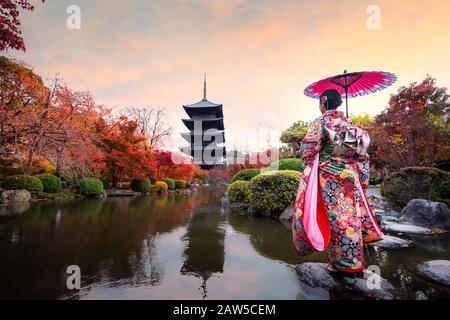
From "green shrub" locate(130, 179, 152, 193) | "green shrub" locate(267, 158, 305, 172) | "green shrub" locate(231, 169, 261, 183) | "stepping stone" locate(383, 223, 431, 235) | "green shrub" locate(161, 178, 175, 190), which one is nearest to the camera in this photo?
"stepping stone" locate(383, 223, 431, 235)

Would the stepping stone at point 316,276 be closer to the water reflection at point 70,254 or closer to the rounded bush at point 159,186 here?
the water reflection at point 70,254

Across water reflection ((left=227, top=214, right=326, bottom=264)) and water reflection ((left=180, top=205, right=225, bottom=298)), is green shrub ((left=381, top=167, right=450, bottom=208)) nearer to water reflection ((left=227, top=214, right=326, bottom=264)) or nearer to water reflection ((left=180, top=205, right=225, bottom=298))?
water reflection ((left=227, top=214, right=326, bottom=264))

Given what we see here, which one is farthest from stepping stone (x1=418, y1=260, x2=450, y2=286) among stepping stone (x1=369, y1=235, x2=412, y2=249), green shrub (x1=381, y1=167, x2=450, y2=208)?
green shrub (x1=381, y1=167, x2=450, y2=208)

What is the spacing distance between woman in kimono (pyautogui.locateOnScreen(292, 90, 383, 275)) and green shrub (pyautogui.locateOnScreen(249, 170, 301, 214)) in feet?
13.2

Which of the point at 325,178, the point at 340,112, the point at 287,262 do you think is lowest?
the point at 287,262

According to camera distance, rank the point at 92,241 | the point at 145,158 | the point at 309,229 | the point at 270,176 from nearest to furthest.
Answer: the point at 309,229, the point at 92,241, the point at 270,176, the point at 145,158

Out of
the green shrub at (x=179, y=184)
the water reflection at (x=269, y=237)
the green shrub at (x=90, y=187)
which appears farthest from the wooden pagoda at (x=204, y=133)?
the water reflection at (x=269, y=237)

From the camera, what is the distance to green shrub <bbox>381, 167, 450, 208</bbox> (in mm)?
6227

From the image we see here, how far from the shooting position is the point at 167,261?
334 centimetres

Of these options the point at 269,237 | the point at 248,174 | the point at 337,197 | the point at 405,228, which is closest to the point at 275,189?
the point at 269,237
